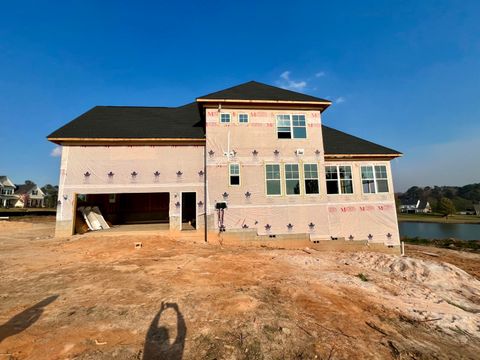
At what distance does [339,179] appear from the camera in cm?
1494

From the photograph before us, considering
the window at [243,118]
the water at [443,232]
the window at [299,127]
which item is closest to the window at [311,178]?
the window at [299,127]

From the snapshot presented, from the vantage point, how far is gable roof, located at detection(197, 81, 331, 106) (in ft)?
45.5

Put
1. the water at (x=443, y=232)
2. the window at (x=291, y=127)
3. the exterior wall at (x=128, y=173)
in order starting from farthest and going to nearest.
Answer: the water at (x=443, y=232), the window at (x=291, y=127), the exterior wall at (x=128, y=173)

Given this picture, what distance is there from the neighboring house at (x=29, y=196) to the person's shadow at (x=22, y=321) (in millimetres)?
80175

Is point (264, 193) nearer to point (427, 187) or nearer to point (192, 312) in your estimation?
point (192, 312)

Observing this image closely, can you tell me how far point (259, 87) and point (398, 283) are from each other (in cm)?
1366

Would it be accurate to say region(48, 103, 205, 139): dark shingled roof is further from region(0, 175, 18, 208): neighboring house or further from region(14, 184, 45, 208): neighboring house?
region(14, 184, 45, 208): neighboring house

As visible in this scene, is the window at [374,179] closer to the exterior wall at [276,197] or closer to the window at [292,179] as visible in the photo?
the exterior wall at [276,197]

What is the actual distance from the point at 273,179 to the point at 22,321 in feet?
38.4

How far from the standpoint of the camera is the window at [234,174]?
1356cm

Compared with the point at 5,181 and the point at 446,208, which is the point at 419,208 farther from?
the point at 5,181

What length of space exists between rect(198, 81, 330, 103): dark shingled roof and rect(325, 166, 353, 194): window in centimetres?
449

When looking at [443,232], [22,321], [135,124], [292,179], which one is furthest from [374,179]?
[443,232]

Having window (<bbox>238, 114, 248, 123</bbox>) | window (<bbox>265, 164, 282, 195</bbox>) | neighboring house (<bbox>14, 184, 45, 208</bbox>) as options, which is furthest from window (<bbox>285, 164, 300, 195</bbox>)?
neighboring house (<bbox>14, 184, 45, 208</bbox>)
